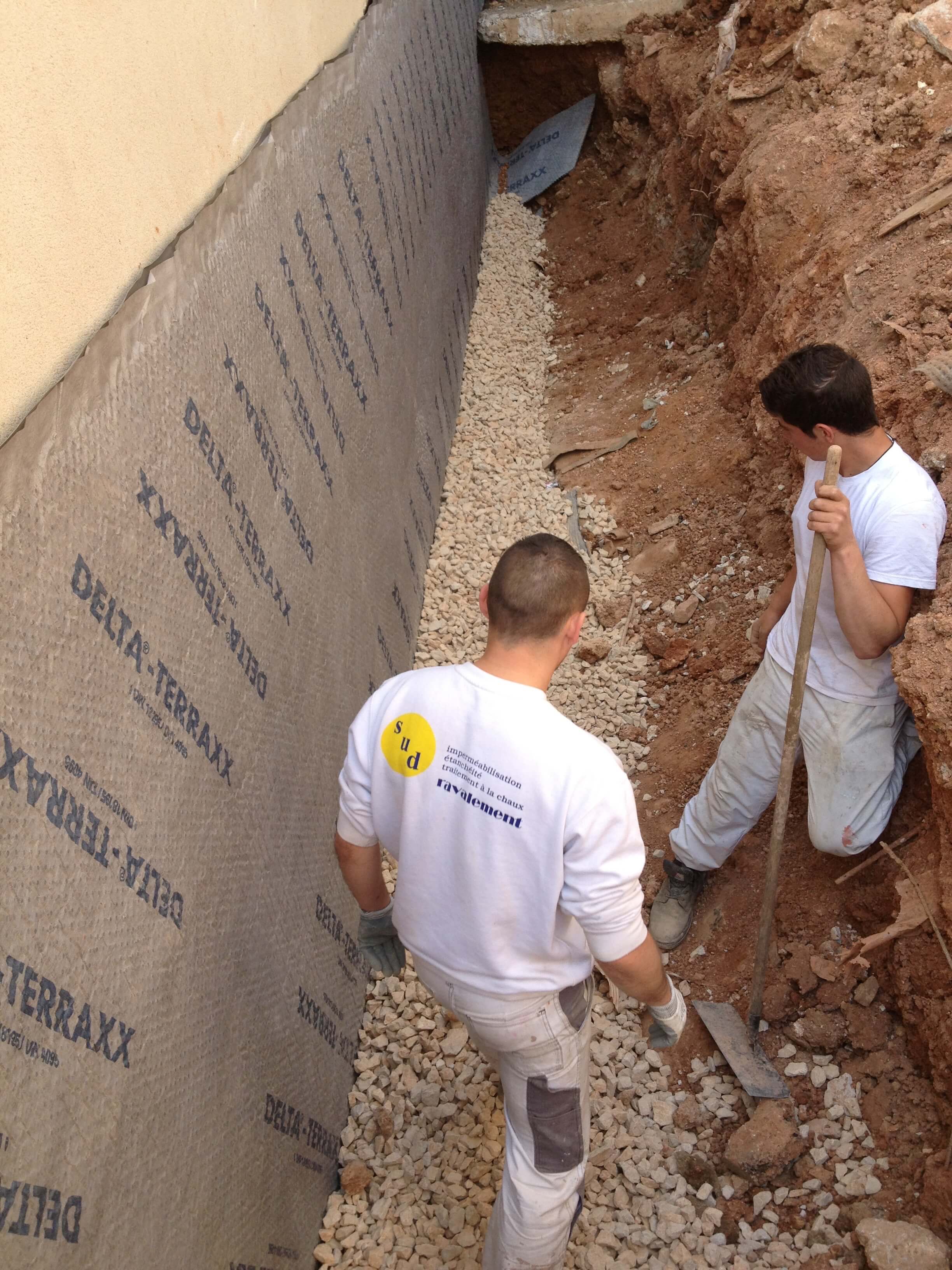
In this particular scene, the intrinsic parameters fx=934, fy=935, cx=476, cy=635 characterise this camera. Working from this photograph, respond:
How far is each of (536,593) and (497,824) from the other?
529 millimetres

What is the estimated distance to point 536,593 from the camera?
214cm

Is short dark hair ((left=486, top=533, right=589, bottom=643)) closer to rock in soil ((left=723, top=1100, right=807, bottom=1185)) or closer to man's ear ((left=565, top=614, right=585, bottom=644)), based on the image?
man's ear ((left=565, top=614, right=585, bottom=644))

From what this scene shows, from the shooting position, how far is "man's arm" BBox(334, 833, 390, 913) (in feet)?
7.98

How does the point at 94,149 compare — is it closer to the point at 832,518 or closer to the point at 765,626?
the point at 832,518

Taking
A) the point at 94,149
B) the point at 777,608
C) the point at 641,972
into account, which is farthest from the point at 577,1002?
the point at 94,149

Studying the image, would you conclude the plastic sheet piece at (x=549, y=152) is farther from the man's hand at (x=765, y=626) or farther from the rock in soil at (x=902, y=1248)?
the rock in soil at (x=902, y=1248)

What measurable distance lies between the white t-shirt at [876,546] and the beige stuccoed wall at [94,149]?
2.10 meters

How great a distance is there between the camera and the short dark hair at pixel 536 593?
2146 millimetres

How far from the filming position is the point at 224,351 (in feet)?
8.66

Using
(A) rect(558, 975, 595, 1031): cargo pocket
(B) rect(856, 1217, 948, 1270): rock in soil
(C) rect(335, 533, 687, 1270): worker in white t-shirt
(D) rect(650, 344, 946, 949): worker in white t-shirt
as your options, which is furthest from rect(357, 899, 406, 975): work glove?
(B) rect(856, 1217, 948, 1270): rock in soil

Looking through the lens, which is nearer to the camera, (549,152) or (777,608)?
(777,608)

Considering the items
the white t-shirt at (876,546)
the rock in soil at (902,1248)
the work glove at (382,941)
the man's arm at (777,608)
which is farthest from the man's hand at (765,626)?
the rock in soil at (902,1248)

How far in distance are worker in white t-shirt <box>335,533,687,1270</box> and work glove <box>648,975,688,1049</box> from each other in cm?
2

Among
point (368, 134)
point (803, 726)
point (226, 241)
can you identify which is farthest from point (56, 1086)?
point (368, 134)
